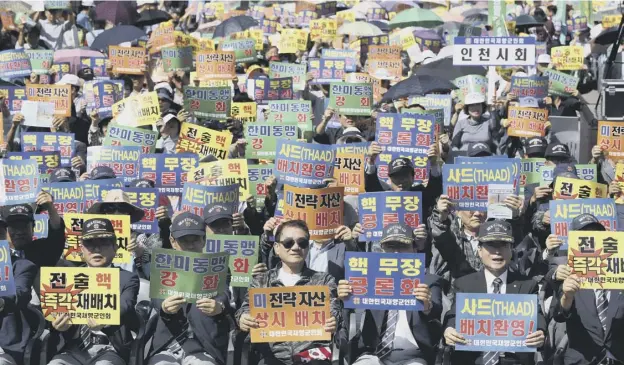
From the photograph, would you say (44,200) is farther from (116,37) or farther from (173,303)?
(116,37)

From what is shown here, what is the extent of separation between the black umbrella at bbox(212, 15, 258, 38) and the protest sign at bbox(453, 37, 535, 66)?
20.2ft

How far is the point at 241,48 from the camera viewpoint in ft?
70.6

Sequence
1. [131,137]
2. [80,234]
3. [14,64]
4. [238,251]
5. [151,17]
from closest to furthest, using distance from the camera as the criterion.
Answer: [238,251] → [80,234] → [131,137] → [14,64] → [151,17]

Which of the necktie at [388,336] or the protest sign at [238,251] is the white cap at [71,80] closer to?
the protest sign at [238,251]

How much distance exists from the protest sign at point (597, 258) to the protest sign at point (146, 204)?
3.99 m

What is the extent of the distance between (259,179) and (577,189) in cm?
306

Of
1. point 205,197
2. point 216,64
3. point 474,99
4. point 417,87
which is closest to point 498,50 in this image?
point 417,87

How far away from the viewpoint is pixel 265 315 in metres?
10.6

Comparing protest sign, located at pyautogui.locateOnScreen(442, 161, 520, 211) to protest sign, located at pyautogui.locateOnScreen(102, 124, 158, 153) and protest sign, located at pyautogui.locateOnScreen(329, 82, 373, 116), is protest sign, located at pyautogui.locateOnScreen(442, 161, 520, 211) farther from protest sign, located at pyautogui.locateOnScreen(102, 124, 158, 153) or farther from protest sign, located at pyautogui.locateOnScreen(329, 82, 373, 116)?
protest sign, located at pyautogui.locateOnScreen(329, 82, 373, 116)

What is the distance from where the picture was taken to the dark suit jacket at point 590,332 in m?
10.9

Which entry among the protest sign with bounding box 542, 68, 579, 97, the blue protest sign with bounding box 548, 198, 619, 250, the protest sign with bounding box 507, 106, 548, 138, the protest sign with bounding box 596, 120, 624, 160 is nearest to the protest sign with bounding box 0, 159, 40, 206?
the blue protest sign with bounding box 548, 198, 619, 250

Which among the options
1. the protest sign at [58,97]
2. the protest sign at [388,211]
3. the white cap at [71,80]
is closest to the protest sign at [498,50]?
the white cap at [71,80]

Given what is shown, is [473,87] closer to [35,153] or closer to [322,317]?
[35,153]

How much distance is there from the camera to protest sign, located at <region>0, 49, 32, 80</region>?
20.0 m
